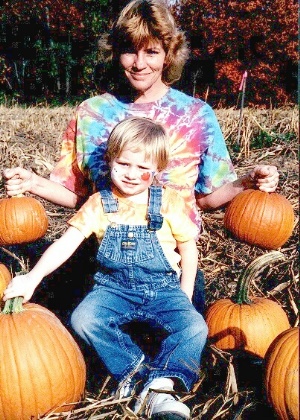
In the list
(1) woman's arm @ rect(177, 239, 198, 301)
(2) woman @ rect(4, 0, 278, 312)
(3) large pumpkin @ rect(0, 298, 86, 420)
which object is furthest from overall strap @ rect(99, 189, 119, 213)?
(3) large pumpkin @ rect(0, 298, 86, 420)

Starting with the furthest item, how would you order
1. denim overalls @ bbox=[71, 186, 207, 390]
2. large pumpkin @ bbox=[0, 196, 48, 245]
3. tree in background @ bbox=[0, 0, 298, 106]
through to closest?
1. tree in background @ bbox=[0, 0, 298, 106]
2. large pumpkin @ bbox=[0, 196, 48, 245]
3. denim overalls @ bbox=[71, 186, 207, 390]

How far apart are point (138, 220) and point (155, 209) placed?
0.37 ft

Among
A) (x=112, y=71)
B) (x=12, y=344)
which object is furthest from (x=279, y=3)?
(x=12, y=344)

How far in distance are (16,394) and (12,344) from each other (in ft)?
0.70

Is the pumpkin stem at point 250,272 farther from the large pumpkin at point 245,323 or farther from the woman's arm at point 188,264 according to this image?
the woman's arm at point 188,264

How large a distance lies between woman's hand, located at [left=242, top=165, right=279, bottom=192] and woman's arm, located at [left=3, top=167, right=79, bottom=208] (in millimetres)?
1171

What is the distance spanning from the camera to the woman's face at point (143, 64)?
11.5 ft

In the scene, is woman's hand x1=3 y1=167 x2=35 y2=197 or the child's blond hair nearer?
the child's blond hair

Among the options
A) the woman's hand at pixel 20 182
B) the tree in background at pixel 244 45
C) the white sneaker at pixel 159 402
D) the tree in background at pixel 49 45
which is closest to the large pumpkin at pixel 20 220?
the woman's hand at pixel 20 182

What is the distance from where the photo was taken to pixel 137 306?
9.88 feet

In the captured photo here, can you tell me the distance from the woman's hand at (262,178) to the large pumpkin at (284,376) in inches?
48.2

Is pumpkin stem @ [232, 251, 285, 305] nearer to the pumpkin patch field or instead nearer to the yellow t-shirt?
the pumpkin patch field

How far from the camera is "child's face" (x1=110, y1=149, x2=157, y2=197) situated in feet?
9.78

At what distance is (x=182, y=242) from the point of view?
316cm
